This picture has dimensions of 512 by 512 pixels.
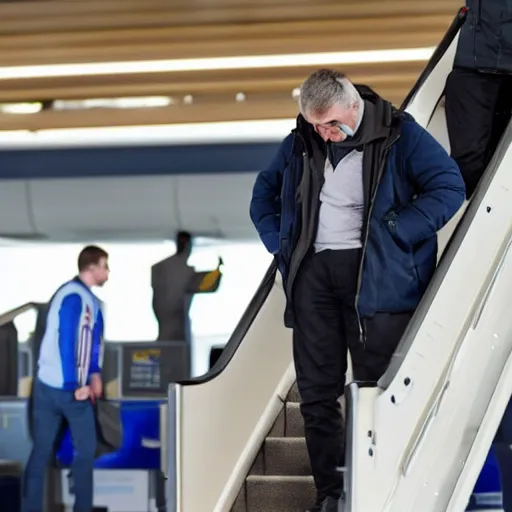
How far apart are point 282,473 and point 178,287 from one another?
10.7ft

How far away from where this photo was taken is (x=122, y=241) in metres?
6.71

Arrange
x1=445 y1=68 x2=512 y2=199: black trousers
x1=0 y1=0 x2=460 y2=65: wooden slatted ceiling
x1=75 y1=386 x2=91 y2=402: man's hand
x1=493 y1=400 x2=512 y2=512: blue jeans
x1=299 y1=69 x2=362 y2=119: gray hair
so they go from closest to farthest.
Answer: x1=299 y1=69 x2=362 y2=119: gray hair < x1=445 y1=68 x2=512 y2=199: black trousers < x1=0 y1=0 x2=460 y2=65: wooden slatted ceiling < x1=493 y1=400 x2=512 y2=512: blue jeans < x1=75 y1=386 x2=91 y2=402: man's hand

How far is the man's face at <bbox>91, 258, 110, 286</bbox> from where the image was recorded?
20.9ft

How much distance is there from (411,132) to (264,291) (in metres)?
1.15

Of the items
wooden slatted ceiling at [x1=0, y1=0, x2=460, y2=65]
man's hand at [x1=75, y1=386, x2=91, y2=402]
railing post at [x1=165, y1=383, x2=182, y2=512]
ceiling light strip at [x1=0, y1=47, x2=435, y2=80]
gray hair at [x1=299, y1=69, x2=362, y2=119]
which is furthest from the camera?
man's hand at [x1=75, y1=386, x2=91, y2=402]

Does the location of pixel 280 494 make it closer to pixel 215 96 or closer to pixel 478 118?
pixel 478 118

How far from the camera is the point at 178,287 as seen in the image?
21.4 feet

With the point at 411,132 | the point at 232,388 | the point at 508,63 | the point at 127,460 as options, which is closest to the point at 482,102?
the point at 508,63

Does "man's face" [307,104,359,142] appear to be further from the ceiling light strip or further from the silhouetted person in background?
the silhouetted person in background

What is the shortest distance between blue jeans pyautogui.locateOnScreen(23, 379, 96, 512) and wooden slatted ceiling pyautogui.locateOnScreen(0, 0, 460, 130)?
1.74m

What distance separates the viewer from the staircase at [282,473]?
3.14 m

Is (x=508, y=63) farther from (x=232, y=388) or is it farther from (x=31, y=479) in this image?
(x=31, y=479)

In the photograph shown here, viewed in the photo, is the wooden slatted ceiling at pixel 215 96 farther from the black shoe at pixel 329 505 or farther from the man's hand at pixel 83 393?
the black shoe at pixel 329 505

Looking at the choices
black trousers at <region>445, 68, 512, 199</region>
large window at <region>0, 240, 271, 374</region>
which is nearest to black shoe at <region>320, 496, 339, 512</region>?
black trousers at <region>445, 68, 512, 199</region>
